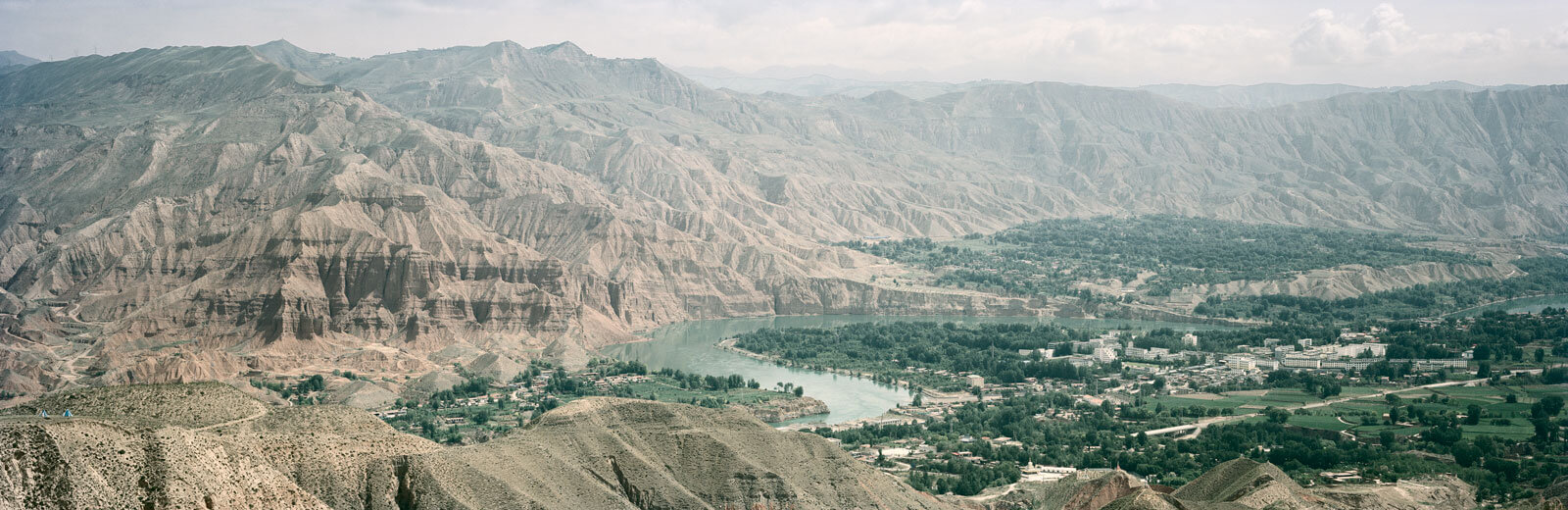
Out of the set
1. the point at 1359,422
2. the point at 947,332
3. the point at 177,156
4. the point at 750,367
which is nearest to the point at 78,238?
the point at 177,156

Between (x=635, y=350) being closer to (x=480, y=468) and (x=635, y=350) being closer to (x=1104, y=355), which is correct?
(x=1104, y=355)

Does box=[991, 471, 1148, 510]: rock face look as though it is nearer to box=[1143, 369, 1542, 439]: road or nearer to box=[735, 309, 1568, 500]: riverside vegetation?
box=[735, 309, 1568, 500]: riverside vegetation

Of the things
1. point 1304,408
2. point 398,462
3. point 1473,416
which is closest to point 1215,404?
point 1304,408

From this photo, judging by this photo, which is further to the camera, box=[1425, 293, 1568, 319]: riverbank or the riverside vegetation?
box=[1425, 293, 1568, 319]: riverbank

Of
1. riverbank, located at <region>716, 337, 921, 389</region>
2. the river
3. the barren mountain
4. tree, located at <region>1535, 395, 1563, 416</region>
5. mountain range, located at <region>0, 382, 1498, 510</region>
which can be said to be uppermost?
mountain range, located at <region>0, 382, 1498, 510</region>

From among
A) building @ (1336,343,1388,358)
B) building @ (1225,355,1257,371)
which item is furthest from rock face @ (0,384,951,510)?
building @ (1336,343,1388,358)

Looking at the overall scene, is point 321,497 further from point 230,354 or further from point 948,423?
point 230,354

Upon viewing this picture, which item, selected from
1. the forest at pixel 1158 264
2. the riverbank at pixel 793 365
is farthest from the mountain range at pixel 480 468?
the forest at pixel 1158 264
